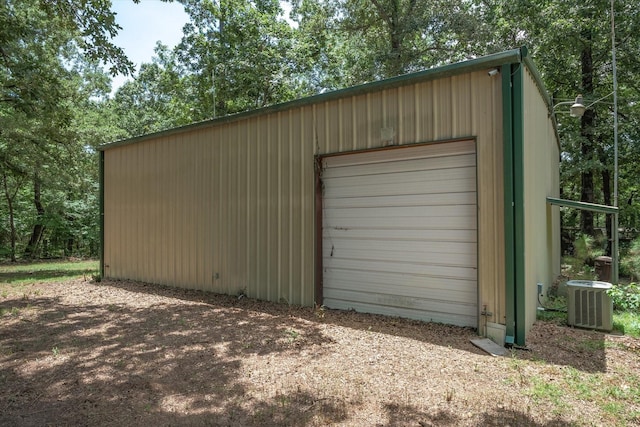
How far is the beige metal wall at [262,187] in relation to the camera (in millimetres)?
4250

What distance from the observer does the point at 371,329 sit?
14.9 ft

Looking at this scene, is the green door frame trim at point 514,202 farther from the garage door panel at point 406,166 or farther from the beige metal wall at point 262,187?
the garage door panel at point 406,166

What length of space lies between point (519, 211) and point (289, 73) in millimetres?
12916

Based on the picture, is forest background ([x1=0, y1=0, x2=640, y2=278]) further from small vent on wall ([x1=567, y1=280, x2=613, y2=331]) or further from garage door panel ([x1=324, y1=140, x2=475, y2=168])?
garage door panel ([x1=324, y1=140, x2=475, y2=168])

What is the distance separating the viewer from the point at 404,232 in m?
4.99

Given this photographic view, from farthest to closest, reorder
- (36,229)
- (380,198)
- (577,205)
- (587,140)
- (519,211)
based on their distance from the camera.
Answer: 1. (36,229)
2. (587,140)
3. (577,205)
4. (380,198)
5. (519,211)

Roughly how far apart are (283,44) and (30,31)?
890 centimetres

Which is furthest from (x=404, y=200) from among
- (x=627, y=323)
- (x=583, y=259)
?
(x=583, y=259)

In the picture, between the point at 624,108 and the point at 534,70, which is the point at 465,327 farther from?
the point at 624,108

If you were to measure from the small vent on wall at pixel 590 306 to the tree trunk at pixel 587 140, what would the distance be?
31.4ft

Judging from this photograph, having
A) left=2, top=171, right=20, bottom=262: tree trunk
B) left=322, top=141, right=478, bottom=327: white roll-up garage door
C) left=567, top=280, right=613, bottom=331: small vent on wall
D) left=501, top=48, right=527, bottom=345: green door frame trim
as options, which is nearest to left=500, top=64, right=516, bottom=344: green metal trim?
left=501, top=48, right=527, bottom=345: green door frame trim

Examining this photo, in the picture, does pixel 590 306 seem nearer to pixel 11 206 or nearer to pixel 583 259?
pixel 583 259

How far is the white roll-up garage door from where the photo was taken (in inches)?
179

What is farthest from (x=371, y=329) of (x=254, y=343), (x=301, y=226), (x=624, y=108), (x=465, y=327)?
(x=624, y=108)
